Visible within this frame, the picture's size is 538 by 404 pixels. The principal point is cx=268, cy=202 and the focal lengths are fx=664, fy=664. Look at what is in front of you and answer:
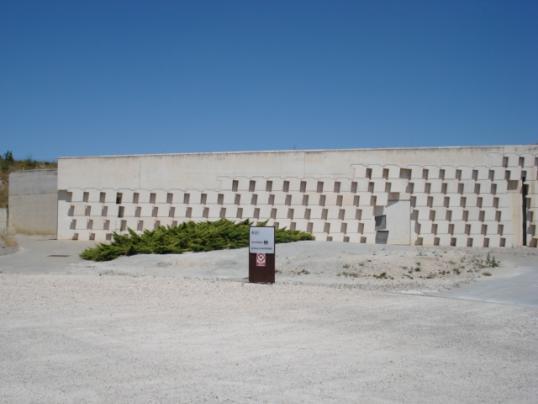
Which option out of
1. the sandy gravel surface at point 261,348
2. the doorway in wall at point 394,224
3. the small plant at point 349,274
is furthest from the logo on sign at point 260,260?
the doorway in wall at point 394,224

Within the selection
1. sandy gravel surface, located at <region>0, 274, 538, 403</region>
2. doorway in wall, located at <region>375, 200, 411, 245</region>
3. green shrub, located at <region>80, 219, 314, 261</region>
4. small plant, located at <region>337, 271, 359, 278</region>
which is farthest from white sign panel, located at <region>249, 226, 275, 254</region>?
doorway in wall, located at <region>375, 200, 411, 245</region>

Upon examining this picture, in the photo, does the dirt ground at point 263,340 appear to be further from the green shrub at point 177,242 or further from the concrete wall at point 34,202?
the concrete wall at point 34,202

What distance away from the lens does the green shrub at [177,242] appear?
19234mm

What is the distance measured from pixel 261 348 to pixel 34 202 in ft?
75.6

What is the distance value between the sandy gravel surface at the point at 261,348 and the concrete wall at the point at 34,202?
16288mm

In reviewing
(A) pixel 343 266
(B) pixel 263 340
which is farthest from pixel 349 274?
(B) pixel 263 340

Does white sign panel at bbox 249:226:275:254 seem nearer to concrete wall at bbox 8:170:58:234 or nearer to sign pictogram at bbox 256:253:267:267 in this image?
sign pictogram at bbox 256:253:267:267

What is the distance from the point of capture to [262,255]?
46.8 ft

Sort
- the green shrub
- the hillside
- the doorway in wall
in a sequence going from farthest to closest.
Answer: the hillside → the doorway in wall → the green shrub

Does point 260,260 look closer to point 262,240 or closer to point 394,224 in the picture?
point 262,240

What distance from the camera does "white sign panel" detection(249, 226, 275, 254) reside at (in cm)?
1414

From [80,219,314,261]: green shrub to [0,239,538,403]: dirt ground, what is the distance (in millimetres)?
3549

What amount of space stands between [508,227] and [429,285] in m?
9.56

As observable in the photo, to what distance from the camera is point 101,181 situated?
26.2m
